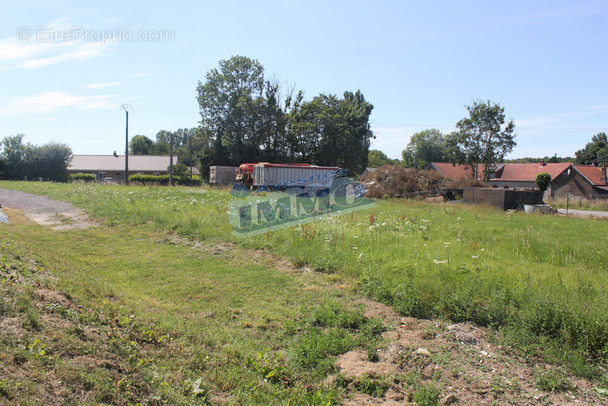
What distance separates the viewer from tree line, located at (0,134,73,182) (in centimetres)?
5019

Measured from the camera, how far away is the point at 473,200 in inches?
925

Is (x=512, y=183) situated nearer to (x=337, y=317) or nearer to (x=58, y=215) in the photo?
(x=58, y=215)

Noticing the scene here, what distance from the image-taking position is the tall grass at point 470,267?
499cm

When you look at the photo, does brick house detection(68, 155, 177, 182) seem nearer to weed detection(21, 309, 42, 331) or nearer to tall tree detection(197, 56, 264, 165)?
tall tree detection(197, 56, 264, 165)

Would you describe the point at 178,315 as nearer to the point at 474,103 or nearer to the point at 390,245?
the point at 390,245

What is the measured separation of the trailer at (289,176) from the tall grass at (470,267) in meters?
20.8

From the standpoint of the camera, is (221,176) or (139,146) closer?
(221,176)

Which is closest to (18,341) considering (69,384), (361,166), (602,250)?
(69,384)

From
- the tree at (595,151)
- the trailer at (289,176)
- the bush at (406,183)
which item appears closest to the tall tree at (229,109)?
the trailer at (289,176)

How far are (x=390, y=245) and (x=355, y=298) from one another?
2.83 m

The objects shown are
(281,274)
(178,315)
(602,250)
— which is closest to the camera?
(178,315)

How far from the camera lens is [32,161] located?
50.2 metres

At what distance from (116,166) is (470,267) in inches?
2970

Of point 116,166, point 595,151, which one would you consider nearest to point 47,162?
point 116,166
